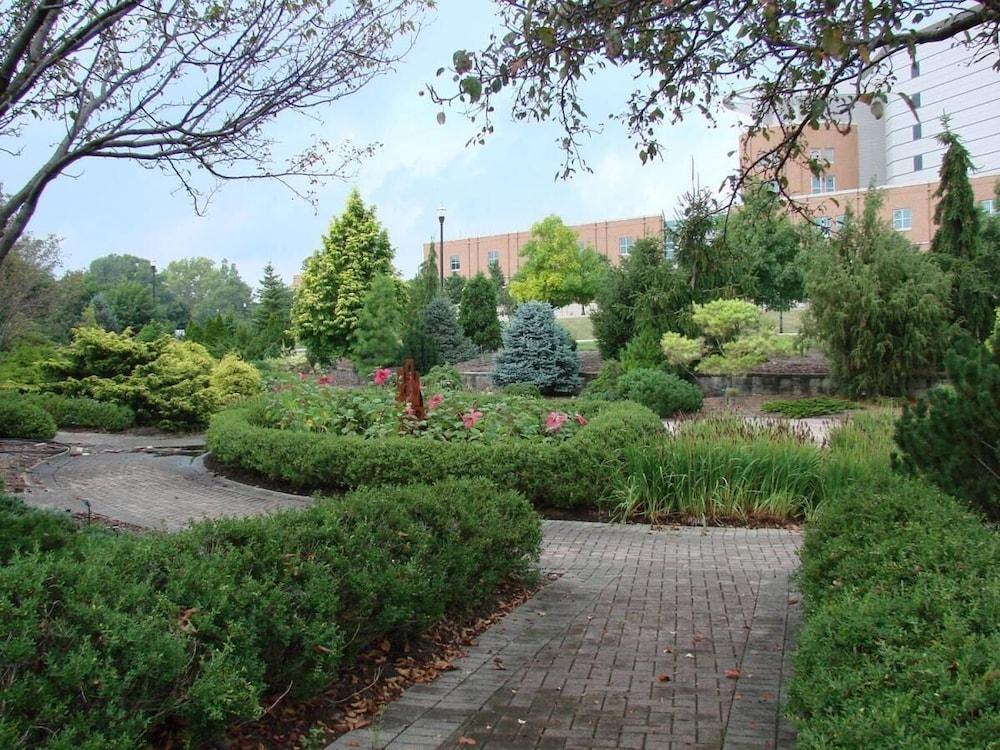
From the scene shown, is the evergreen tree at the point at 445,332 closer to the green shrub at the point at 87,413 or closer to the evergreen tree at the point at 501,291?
the green shrub at the point at 87,413

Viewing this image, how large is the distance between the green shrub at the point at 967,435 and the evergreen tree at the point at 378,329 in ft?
82.9

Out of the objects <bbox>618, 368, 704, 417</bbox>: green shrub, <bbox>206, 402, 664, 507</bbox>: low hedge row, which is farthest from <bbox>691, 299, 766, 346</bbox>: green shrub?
<bbox>206, 402, 664, 507</bbox>: low hedge row

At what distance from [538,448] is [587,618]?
372cm

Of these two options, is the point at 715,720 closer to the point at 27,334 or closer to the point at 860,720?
the point at 860,720

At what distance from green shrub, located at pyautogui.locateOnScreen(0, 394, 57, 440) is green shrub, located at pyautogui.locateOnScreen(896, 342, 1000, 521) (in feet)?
42.9

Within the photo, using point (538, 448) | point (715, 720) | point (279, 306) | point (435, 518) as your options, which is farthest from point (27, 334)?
point (715, 720)

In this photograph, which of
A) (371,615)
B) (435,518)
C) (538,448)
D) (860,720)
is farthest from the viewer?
(538,448)

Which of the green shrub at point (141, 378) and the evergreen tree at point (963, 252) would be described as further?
the evergreen tree at point (963, 252)

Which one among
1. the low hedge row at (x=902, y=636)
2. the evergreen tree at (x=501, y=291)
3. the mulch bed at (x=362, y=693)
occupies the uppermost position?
the evergreen tree at (x=501, y=291)

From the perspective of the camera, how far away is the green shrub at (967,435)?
5230mm

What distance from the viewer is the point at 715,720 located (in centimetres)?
352

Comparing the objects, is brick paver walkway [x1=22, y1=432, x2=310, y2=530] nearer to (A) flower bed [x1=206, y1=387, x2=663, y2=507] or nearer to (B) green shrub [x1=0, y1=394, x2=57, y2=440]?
(A) flower bed [x1=206, y1=387, x2=663, y2=507]

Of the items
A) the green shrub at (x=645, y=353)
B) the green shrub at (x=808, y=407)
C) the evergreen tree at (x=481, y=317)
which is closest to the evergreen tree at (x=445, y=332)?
the evergreen tree at (x=481, y=317)

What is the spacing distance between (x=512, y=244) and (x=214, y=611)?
253 ft
